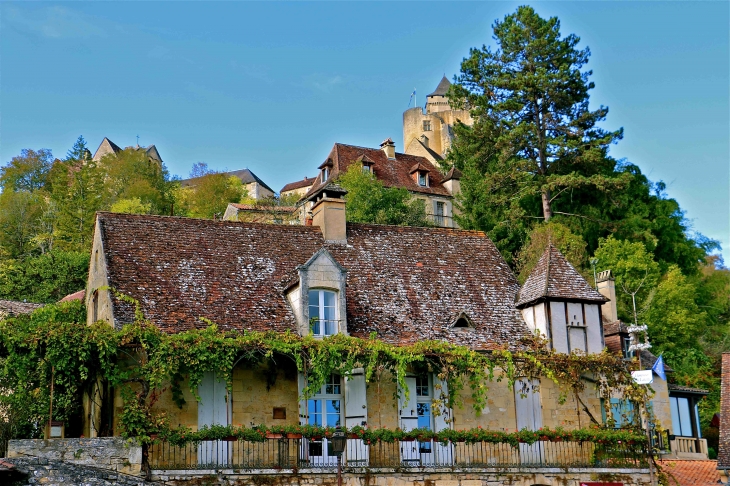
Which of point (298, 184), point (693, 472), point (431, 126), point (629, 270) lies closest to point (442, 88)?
point (431, 126)

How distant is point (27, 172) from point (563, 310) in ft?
176

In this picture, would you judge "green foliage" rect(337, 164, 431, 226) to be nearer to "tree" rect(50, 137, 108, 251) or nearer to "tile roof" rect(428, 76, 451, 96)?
"tree" rect(50, 137, 108, 251)

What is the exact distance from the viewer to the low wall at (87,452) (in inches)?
716

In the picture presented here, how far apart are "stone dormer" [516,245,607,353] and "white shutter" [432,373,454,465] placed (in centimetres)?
306

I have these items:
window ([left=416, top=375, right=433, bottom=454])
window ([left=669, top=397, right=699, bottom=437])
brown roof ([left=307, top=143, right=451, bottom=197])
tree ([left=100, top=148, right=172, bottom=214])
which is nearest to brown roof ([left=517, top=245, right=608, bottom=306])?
window ([left=416, top=375, right=433, bottom=454])

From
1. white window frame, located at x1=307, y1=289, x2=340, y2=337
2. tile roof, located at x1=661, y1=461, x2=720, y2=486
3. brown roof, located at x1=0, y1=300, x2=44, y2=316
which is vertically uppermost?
brown roof, located at x1=0, y1=300, x2=44, y2=316

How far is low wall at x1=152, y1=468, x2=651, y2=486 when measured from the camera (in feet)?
63.5

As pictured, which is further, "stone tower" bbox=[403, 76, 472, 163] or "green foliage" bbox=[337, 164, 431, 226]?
"stone tower" bbox=[403, 76, 472, 163]

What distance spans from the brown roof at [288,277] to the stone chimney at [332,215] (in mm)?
288

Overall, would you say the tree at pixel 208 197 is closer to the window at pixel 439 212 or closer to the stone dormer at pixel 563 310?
the window at pixel 439 212

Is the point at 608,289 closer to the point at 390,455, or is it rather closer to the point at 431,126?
the point at 390,455

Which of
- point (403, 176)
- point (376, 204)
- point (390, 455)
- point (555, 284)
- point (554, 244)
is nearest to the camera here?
point (390, 455)

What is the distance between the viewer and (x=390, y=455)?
70.1 ft

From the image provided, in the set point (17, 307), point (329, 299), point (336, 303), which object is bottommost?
point (336, 303)
